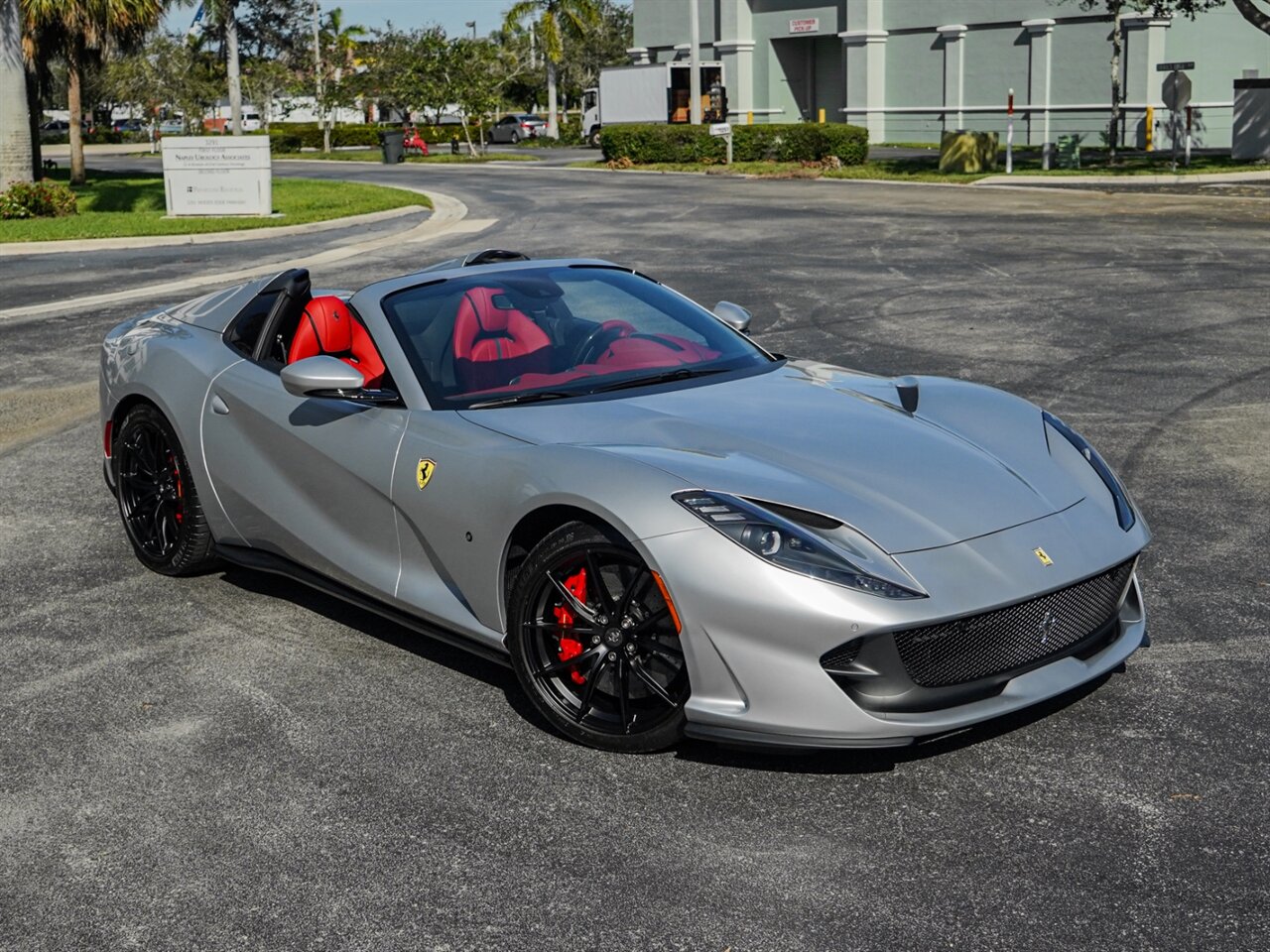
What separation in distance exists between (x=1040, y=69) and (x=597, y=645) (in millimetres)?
48878

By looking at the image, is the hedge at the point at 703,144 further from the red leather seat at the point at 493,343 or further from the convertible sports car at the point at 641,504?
the red leather seat at the point at 493,343

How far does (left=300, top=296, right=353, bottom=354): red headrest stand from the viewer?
6273 mm

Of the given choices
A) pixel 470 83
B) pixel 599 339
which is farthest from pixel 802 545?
pixel 470 83

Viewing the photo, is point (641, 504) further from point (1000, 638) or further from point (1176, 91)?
point (1176, 91)

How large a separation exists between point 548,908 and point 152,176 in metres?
42.5

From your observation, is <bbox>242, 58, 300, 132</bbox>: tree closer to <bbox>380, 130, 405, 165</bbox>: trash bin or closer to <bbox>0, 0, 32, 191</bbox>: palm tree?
<bbox>380, 130, 405, 165</bbox>: trash bin

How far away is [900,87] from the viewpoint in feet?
183

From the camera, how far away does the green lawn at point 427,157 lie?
173ft

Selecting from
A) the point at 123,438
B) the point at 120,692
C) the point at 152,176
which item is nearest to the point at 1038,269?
the point at 123,438

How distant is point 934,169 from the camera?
38.3 meters

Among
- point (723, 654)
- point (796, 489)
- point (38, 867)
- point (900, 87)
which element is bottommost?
point (38, 867)

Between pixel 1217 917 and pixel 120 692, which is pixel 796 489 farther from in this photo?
pixel 120 692

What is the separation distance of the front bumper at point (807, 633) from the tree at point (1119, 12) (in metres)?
32.0

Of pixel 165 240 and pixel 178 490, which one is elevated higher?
pixel 165 240
